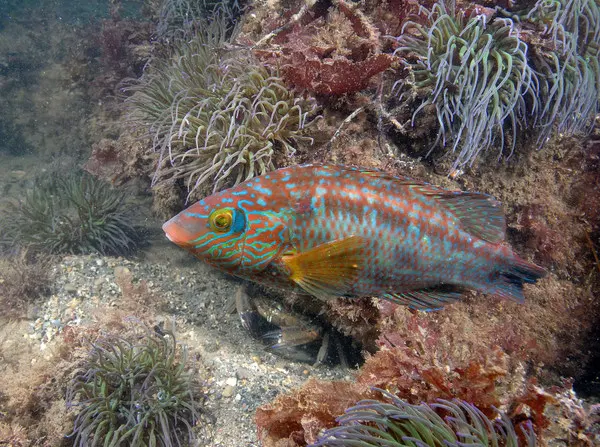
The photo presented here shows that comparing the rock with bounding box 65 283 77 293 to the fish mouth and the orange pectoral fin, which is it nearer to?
the fish mouth

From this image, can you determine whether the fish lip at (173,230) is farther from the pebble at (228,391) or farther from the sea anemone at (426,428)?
the pebble at (228,391)

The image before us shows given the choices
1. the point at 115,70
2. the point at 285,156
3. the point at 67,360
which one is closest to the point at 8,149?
the point at 115,70

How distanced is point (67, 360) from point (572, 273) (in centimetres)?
567

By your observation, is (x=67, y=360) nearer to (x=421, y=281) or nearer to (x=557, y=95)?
(x=421, y=281)

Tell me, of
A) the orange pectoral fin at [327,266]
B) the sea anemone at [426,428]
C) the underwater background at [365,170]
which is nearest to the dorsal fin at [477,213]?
the underwater background at [365,170]

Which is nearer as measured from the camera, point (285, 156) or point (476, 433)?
point (476, 433)

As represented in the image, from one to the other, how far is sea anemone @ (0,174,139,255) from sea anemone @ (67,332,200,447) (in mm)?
2977

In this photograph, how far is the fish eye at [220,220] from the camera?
92.9 inches

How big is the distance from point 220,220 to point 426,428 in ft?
5.74

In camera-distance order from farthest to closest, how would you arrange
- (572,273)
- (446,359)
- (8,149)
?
(8,149) → (572,273) → (446,359)

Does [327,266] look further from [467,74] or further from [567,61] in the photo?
[567,61]

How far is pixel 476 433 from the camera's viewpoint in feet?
7.34

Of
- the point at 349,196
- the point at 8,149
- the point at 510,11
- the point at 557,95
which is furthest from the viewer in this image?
the point at 8,149

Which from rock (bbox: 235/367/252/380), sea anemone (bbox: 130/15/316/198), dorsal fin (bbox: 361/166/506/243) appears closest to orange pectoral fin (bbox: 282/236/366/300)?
dorsal fin (bbox: 361/166/506/243)
